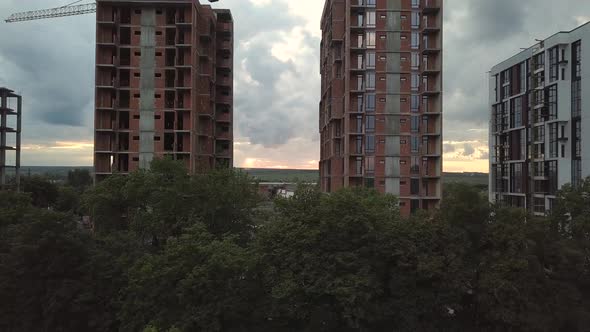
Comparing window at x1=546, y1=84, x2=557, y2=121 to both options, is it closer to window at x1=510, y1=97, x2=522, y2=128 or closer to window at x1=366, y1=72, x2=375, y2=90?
window at x1=510, y1=97, x2=522, y2=128

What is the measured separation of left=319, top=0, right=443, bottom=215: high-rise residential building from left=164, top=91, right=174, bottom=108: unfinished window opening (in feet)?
75.8

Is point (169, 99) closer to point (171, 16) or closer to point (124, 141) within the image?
point (124, 141)

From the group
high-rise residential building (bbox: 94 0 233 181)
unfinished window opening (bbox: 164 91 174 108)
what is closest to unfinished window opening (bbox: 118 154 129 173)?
high-rise residential building (bbox: 94 0 233 181)

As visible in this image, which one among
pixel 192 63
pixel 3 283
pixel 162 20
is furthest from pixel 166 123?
pixel 3 283

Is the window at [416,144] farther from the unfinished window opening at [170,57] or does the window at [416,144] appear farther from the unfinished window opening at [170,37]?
the unfinished window opening at [170,37]

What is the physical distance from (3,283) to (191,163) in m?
29.7

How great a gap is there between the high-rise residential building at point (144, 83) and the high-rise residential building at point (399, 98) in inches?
819

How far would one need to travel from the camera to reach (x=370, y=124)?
56125mm

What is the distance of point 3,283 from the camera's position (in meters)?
26.9

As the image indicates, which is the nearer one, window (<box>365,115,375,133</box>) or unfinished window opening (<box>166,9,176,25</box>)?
window (<box>365,115,375,133</box>)

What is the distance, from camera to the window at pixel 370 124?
55859 millimetres

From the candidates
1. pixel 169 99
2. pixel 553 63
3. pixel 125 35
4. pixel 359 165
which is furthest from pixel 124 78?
pixel 553 63

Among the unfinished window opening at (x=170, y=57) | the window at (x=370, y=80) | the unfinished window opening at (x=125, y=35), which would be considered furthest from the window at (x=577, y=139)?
the unfinished window opening at (x=125, y=35)

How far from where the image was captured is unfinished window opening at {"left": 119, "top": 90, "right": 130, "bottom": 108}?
56219 mm
